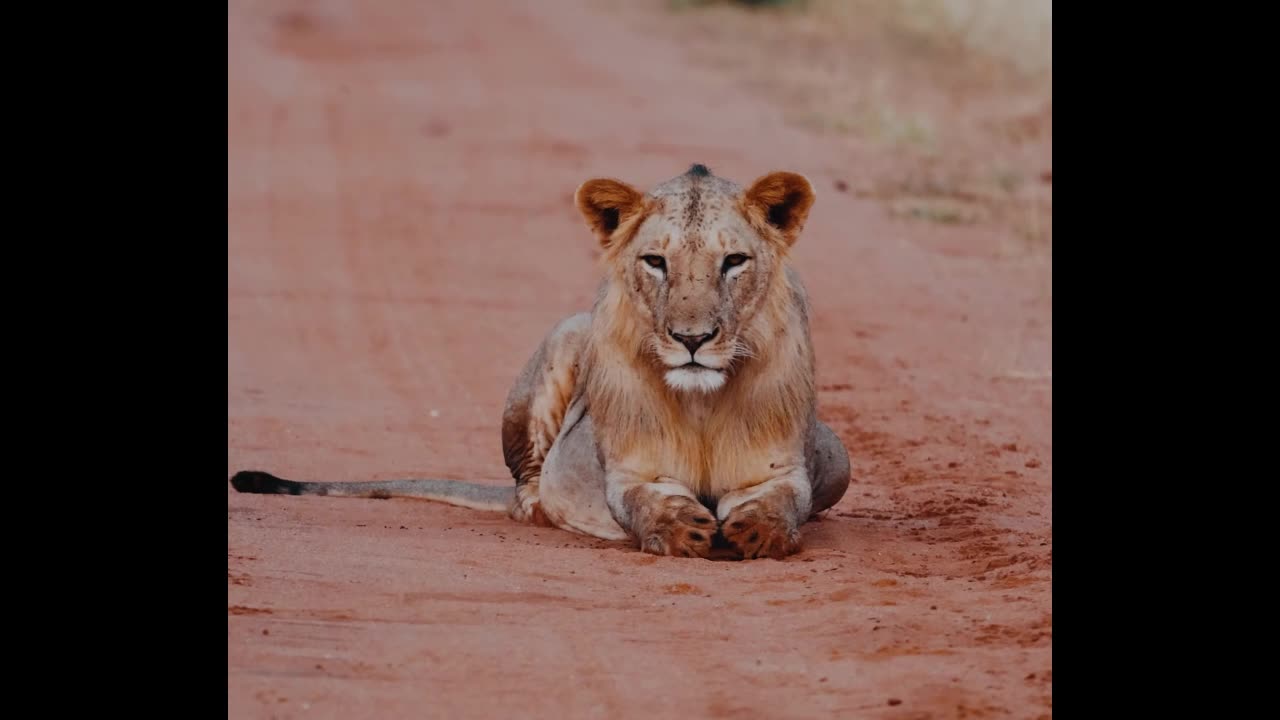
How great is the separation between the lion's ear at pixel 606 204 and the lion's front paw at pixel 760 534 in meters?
1.16

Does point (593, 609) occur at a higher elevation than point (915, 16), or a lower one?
lower

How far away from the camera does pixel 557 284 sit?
44.6ft

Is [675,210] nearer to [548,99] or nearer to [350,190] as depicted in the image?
[350,190]

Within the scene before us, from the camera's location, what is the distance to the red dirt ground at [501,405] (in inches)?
199

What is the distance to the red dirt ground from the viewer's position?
16.6 feet

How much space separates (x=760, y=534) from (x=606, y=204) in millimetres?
1355

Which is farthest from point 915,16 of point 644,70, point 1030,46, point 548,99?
point 548,99

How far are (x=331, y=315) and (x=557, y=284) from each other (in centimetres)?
167

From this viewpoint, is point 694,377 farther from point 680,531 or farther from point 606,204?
point 606,204

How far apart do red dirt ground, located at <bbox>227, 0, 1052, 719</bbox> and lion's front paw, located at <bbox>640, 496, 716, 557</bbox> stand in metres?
0.12

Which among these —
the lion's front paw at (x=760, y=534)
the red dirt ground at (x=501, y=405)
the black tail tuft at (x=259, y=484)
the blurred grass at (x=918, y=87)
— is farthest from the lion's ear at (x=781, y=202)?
the blurred grass at (x=918, y=87)

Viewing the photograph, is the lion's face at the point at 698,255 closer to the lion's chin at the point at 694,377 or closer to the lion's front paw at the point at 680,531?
the lion's chin at the point at 694,377

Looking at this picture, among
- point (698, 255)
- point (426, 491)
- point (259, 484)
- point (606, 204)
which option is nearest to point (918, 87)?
point (426, 491)

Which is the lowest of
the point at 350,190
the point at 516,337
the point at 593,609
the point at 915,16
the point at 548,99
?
the point at 593,609
